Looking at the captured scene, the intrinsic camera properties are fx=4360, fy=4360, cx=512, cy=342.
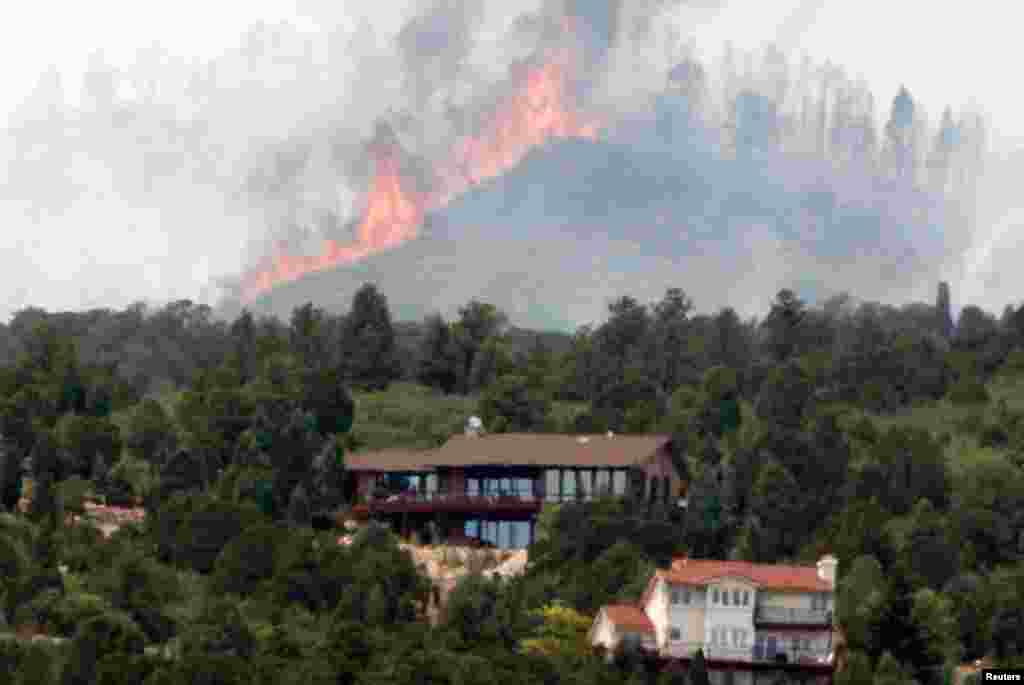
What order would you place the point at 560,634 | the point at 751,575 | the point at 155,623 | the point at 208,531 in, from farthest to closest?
the point at 208,531 < the point at 751,575 < the point at 155,623 < the point at 560,634

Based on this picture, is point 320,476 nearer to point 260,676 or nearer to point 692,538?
point 692,538

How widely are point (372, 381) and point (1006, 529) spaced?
37.2 meters

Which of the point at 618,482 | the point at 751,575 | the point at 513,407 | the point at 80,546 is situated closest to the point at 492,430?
the point at 513,407

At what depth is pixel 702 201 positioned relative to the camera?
18575 cm

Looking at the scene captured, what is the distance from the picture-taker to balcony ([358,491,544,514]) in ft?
446

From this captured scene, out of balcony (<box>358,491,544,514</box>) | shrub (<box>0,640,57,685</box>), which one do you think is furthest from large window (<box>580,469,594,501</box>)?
shrub (<box>0,640,57,685</box>)

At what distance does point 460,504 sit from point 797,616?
1880cm

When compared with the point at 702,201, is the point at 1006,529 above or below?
below

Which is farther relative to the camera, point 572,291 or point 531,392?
point 572,291

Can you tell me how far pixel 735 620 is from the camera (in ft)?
395

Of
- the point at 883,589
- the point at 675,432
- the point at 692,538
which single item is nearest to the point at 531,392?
the point at 675,432

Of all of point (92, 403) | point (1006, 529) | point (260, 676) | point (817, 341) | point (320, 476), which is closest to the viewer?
point (260, 676)

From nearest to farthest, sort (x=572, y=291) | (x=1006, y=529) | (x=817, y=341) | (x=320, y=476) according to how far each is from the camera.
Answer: (x=1006, y=529), (x=320, y=476), (x=817, y=341), (x=572, y=291)

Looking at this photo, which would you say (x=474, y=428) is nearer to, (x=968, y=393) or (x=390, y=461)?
(x=390, y=461)
